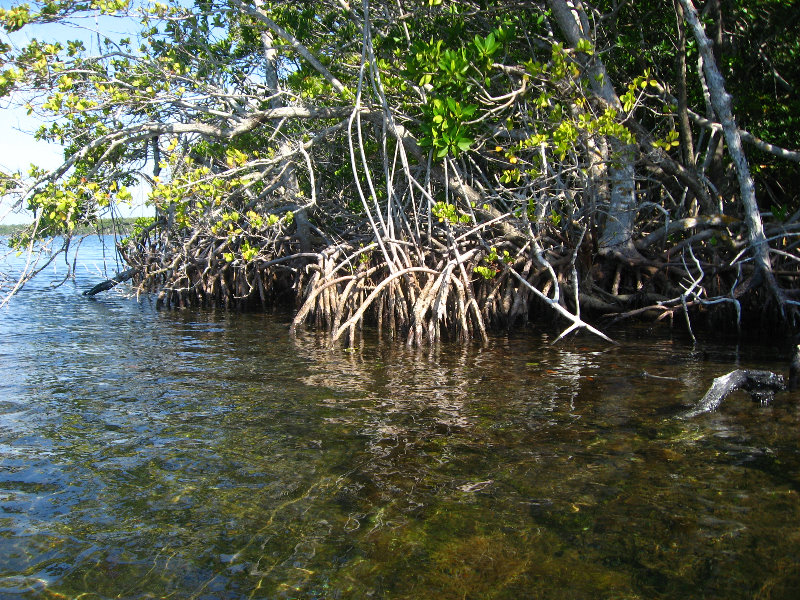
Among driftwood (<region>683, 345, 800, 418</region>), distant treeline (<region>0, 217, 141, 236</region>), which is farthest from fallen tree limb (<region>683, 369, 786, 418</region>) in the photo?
distant treeline (<region>0, 217, 141, 236</region>)

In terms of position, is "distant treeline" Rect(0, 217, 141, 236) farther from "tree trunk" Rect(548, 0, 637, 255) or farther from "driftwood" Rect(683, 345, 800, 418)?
"driftwood" Rect(683, 345, 800, 418)

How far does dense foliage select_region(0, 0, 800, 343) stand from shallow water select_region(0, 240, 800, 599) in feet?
4.72

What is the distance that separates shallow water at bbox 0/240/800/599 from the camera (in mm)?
2660

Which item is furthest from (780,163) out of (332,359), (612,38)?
(332,359)

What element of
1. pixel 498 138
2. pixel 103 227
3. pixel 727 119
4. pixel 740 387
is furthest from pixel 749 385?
pixel 103 227

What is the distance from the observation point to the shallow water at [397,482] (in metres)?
2.66

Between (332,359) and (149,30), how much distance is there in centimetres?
412

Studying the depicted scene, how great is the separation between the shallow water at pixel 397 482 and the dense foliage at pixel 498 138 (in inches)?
56.7

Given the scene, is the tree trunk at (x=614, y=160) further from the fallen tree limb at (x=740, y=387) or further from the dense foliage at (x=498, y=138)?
the fallen tree limb at (x=740, y=387)

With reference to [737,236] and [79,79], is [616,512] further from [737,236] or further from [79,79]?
[79,79]

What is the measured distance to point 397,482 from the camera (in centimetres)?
351

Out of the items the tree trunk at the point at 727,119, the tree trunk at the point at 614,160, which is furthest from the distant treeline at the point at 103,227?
the tree trunk at the point at 727,119

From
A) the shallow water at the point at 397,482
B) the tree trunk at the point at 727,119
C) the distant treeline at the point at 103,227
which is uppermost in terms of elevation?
the tree trunk at the point at 727,119

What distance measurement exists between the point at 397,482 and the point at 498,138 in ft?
17.7
